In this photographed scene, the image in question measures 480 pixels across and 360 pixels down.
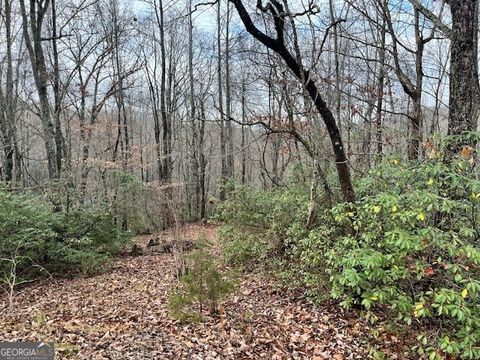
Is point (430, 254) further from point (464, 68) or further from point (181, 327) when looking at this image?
point (181, 327)

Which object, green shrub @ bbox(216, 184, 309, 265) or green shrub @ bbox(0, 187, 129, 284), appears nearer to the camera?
green shrub @ bbox(216, 184, 309, 265)

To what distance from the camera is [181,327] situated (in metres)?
4.54

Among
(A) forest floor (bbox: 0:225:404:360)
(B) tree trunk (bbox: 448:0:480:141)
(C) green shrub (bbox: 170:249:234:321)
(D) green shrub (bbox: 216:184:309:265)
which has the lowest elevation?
(A) forest floor (bbox: 0:225:404:360)

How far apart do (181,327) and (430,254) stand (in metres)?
3.12

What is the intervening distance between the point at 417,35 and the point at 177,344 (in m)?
7.98

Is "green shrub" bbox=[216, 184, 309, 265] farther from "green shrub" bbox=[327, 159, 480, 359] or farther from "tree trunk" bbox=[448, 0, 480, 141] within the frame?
"tree trunk" bbox=[448, 0, 480, 141]

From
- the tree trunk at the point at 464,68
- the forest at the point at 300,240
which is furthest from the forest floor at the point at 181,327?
the tree trunk at the point at 464,68

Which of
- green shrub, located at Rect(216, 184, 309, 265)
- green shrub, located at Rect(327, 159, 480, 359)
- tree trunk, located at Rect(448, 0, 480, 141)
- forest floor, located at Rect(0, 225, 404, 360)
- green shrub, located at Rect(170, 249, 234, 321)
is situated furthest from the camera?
green shrub, located at Rect(216, 184, 309, 265)

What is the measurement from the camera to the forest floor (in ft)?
12.5

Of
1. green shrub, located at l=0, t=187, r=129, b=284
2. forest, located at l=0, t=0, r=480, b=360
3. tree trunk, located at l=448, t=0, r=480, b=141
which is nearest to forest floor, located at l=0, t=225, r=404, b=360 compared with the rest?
forest, located at l=0, t=0, r=480, b=360

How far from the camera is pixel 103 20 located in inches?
632

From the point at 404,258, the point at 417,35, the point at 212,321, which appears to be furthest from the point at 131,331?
the point at 417,35

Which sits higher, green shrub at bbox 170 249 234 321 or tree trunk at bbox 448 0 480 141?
tree trunk at bbox 448 0 480 141

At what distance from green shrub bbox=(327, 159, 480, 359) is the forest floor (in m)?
0.78
